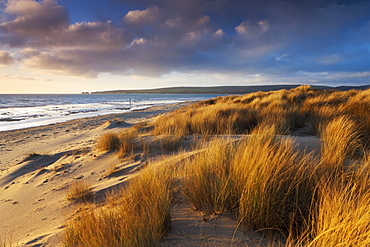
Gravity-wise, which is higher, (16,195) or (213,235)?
(213,235)

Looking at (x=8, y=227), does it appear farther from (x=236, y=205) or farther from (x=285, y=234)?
(x=285, y=234)

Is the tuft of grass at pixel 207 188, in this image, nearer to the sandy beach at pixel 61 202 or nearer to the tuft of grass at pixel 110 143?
the sandy beach at pixel 61 202

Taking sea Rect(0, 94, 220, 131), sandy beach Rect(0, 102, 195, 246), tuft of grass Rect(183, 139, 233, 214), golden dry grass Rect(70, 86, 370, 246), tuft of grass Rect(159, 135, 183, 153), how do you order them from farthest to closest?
sea Rect(0, 94, 220, 131)
tuft of grass Rect(159, 135, 183, 153)
sandy beach Rect(0, 102, 195, 246)
tuft of grass Rect(183, 139, 233, 214)
golden dry grass Rect(70, 86, 370, 246)

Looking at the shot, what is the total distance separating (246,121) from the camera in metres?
6.76

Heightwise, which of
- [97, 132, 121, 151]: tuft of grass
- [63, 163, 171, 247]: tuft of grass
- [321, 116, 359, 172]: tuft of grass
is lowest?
[97, 132, 121, 151]: tuft of grass

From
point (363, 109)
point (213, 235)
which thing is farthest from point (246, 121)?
point (213, 235)

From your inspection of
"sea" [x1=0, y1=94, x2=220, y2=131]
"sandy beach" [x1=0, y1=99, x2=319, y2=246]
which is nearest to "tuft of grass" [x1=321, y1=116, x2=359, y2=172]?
"sandy beach" [x1=0, y1=99, x2=319, y2=246]

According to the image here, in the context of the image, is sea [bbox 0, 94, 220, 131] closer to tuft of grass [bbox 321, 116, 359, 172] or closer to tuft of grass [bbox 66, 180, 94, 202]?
tuft of grass [bbox 66, 180, 94, 202]

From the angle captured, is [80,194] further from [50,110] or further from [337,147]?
[50,110]

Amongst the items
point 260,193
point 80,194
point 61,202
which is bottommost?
point 61,202

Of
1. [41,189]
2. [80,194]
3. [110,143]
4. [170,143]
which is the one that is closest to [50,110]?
[110,143]

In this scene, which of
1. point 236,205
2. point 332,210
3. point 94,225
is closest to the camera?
point 332,210

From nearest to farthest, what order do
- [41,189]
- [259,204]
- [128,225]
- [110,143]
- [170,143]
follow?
[128,225] → [259,204] → [41,189] → [170,143] → [110,143]

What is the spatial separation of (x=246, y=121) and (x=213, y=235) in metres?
5.47
